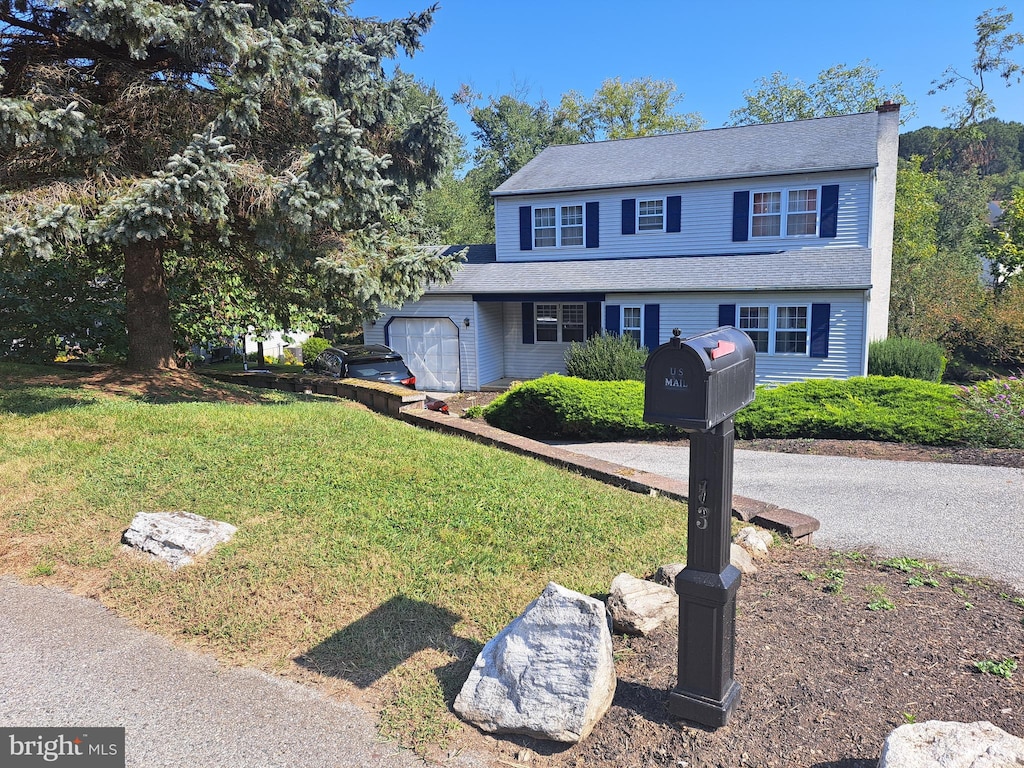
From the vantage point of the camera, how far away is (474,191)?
43.9 m

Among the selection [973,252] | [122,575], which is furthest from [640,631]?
[973,252]

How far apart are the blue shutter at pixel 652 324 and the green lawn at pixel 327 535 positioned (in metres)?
10.9

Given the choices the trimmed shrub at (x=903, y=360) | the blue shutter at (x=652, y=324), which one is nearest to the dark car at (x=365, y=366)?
the blue shutter at (x=652, y=324)

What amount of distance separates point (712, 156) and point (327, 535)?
1800 centimetres

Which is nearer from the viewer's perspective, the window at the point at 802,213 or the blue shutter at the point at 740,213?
the window at the point at 802,213

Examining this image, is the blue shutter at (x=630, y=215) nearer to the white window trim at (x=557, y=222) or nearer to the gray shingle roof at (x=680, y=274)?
the gray shingle roof at (x=680, y=274)

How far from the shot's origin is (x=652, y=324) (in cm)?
1823

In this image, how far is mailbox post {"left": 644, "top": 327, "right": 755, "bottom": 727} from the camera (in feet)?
10.4

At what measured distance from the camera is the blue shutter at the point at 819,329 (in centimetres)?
1627

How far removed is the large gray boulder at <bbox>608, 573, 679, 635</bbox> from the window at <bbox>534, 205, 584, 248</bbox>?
1730 cm

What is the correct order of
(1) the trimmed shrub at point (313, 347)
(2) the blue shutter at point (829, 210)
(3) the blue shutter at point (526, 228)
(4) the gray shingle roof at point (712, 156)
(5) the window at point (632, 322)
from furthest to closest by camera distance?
(1) the trimmed shrub at point (313, 347) < (3) the blue shutter at point (526, 228) < (5) the window at point (632, 322) < (4) the gray shingle roof at point (712, 156) < (2) the blue shutter at point (829, 210)

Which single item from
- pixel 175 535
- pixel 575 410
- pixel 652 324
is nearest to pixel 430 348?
pixel 652 324

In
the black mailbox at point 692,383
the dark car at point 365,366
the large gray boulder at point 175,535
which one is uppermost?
the black mailbox at point 692,383

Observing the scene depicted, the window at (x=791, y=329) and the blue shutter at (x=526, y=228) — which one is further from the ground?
the blue shutter at (x=526, y=228)
